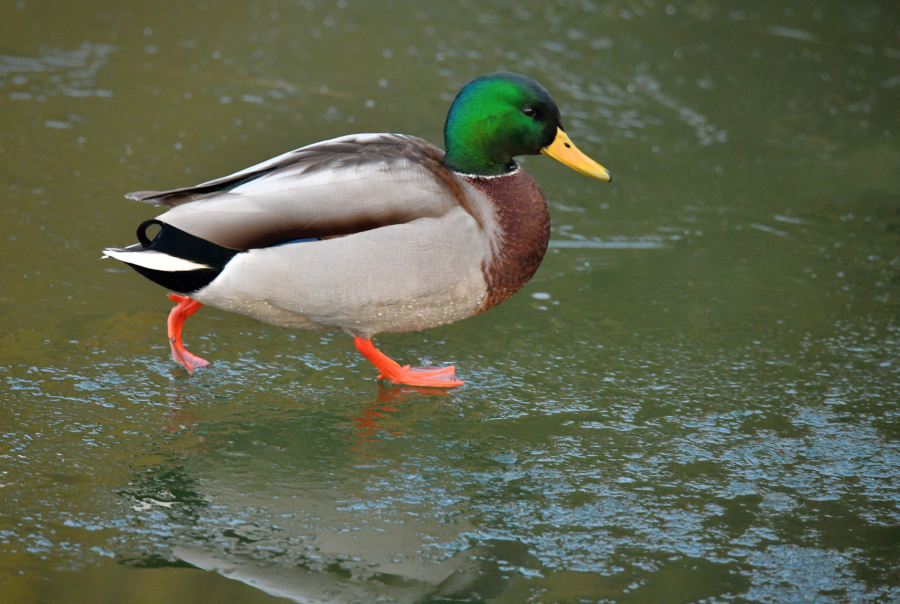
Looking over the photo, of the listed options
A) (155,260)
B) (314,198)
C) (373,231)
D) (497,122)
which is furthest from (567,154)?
(155,260)

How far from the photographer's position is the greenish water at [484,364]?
243 cm

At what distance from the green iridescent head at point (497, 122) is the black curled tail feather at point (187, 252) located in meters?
0.89

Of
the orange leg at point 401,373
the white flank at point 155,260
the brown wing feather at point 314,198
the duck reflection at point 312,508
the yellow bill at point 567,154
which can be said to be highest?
the yellow bill at point 567,154

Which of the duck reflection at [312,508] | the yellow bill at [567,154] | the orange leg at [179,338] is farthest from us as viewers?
the yellow bill at [567,154]

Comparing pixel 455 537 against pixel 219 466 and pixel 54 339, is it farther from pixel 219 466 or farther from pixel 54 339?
pixel 54 339

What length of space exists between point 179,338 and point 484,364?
110cm

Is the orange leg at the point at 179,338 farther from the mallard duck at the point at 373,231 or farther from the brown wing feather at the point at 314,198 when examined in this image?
the brown wing feather at the point at 314,198

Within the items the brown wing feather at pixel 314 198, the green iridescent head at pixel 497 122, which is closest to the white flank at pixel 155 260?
the brown wing feather at pixel 314 198

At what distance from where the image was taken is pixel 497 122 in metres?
3.33

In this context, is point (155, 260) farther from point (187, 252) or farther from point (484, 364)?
point (484, 364)

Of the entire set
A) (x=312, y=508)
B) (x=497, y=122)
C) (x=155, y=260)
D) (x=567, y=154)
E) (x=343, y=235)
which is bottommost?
(x=312, y=508)

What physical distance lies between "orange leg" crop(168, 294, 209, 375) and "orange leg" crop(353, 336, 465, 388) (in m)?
0.57

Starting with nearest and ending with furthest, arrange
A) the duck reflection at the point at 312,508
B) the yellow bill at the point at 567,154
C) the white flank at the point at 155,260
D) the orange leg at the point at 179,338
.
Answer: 1. the duck reflection at the point at 312,508
2. the white flank at the point at 155,260
3. the orange leg at the point at 179,338
4. the yellow bill at the point at 567,154

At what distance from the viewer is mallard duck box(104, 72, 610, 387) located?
9.91 feet
